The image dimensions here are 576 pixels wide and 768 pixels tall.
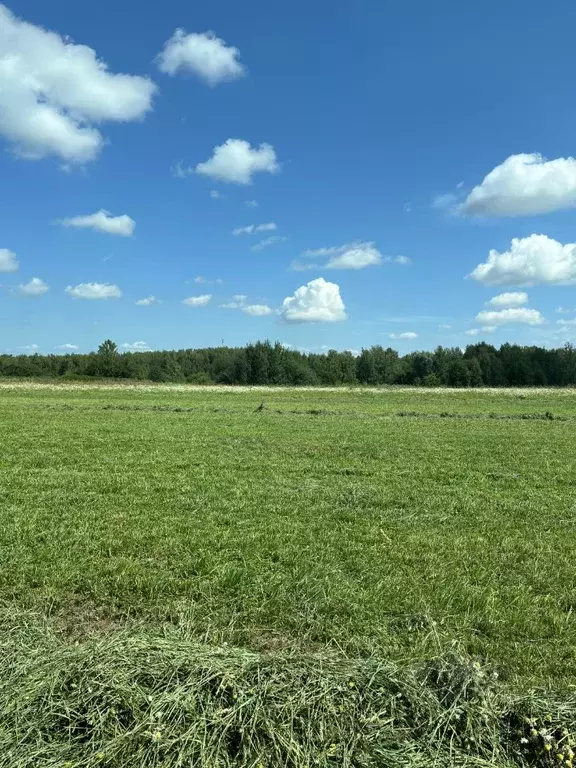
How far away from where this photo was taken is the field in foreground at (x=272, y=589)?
314cm

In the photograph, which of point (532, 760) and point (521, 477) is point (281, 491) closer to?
point (521, 477)

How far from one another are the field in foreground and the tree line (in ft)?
356

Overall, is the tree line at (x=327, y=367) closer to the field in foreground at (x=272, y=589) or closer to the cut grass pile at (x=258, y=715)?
the field in foreground at (x=272, y=589)

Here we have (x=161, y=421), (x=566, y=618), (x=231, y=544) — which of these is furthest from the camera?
(x=161, y=421)

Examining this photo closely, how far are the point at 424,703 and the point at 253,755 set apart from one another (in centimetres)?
108

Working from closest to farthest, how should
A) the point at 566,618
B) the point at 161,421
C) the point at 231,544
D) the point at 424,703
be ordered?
1. the point at 424,703
2. the point at 566,618
3. the point at 231,544
4. the point at 161,421

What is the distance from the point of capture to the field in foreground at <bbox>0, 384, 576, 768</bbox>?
3141 millimetres

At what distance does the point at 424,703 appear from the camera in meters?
3.21

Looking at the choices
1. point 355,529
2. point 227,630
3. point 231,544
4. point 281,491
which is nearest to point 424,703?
point 227,630

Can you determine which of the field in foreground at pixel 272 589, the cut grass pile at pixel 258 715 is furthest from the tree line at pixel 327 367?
the cut grass pile at pixel 258 715

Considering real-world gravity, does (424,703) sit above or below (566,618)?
above

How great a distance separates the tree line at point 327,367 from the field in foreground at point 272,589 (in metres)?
109

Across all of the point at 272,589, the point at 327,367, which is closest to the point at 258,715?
the point at 272,589

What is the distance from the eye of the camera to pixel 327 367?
14088 centimetres
